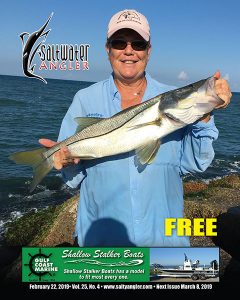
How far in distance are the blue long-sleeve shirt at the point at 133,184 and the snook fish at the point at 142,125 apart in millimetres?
101

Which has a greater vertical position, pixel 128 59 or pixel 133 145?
pixel 128 59

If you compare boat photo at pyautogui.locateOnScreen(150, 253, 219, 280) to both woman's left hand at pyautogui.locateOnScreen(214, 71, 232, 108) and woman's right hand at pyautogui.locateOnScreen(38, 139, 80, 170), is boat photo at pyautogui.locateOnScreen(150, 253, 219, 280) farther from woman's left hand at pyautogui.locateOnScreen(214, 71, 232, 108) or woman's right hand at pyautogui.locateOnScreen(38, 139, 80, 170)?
woman's left hand at pyautogui.locateOnScreen(214, 71, 232, 108)

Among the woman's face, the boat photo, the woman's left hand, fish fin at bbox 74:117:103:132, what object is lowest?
the boat photo

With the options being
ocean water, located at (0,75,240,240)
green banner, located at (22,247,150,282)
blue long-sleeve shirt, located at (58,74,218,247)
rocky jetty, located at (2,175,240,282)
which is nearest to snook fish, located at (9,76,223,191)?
blue long-sleeve shirt, located at (58,74,218,247)

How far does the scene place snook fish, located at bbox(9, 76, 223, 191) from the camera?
442 centimetres

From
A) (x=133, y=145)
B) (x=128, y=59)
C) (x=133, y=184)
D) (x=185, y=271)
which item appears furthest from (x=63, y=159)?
(x=185, y=271)

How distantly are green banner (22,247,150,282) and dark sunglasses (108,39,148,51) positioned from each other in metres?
2.74

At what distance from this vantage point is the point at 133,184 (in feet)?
14.3

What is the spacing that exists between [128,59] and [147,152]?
1.14 meters

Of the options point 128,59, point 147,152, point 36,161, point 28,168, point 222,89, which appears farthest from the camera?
point 28,168

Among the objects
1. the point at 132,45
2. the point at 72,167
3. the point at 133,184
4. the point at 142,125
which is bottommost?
the point at 133,184

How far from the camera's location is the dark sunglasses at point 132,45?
4.59 meters

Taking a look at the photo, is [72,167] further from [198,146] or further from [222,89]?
[222,89]

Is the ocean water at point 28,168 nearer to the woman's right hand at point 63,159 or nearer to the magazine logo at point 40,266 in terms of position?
the magazine logo at point 40,266
